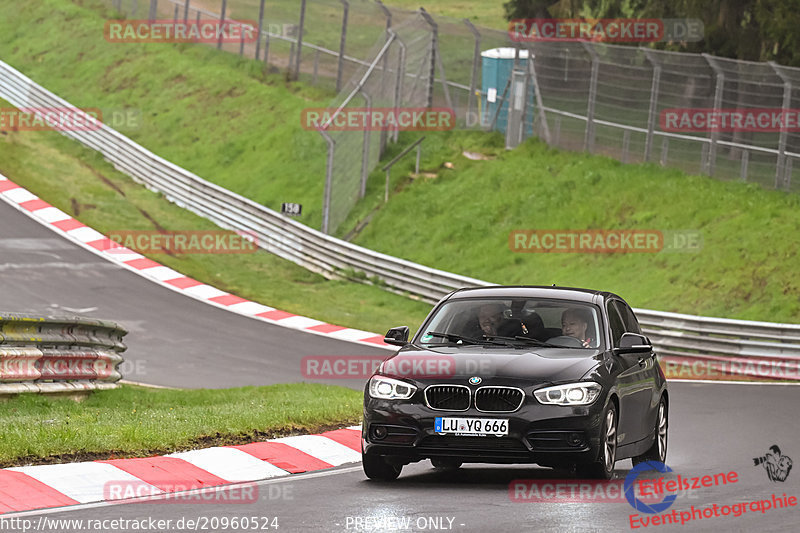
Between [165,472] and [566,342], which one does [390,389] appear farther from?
[165,472]

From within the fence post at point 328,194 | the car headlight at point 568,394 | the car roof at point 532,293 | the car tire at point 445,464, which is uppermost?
the car roof at point 532,293

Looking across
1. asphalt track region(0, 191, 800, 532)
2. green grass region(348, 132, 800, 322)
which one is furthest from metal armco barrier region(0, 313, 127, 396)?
green grass region(348, 132, 800, 322)

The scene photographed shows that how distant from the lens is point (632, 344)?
10.6 meters

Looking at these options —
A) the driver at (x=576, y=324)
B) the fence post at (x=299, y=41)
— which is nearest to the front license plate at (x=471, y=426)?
the driver at (x=576, y=324)

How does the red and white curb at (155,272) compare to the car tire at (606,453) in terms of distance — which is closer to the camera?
the car tire at (606,453)

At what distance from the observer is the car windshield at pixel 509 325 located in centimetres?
1058

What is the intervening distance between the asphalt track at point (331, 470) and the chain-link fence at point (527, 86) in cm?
766

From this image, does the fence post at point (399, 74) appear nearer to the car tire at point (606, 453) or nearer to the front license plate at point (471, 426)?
the car tire at point (606, 453)

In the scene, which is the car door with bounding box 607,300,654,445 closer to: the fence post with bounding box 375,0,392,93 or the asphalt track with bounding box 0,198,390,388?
the asphalt track with bounding box 0,198,390,388

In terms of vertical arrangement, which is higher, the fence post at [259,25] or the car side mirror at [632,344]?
the fence post at [259,25]

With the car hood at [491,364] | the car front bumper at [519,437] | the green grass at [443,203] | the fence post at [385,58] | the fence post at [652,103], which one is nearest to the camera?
the car front bumper at [519,437]

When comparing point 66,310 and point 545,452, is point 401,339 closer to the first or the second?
point 545,452

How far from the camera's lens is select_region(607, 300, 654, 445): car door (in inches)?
409

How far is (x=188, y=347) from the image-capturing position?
884 inches
